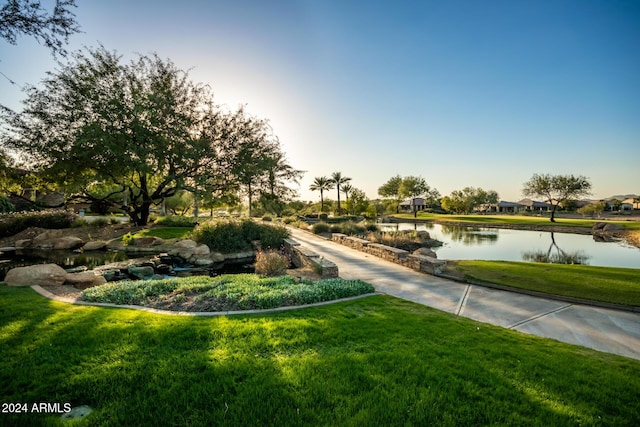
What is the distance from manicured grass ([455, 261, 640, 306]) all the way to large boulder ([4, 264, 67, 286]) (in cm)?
1178

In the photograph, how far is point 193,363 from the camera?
3268mm

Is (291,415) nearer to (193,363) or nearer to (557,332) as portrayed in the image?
(193,363)

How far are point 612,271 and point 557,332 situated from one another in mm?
5517

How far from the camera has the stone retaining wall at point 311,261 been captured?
8.62 meters

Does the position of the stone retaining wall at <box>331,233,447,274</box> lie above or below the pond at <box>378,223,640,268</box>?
above

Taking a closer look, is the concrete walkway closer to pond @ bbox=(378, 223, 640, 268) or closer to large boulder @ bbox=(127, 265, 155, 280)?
large boulder @ bbox=(127, 265, 155, 280)

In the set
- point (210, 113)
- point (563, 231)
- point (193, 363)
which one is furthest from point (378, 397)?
point (563, 231)

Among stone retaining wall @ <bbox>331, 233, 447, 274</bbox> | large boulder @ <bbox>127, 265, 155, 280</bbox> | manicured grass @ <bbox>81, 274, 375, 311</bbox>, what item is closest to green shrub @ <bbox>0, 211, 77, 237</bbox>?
large boulder @ <bbox>127, 265, 155, 280</bbox>

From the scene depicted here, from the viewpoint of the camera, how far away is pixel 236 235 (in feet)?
51.4

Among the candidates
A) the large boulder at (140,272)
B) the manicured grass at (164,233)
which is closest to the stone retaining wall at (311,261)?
the large boulder at (140,272)

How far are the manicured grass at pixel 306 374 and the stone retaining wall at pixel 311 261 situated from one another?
12.9 ft

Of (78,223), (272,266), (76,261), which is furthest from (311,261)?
(78,223)

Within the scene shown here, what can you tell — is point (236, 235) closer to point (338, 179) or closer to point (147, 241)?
point (147, 241)

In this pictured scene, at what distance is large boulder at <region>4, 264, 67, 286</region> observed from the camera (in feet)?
24.9
